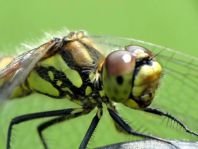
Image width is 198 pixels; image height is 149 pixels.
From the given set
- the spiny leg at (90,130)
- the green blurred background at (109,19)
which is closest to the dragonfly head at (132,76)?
the spiny leg at (90,130)

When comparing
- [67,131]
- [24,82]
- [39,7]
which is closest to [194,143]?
[24,82]

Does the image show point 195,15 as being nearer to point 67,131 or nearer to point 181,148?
point 67,131

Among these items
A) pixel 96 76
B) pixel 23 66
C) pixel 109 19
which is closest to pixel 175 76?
pixel 96 76

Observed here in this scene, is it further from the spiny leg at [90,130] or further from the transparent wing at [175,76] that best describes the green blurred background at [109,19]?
the spiny leg at [90,130]

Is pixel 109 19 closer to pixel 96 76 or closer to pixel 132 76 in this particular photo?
pixel 96 76

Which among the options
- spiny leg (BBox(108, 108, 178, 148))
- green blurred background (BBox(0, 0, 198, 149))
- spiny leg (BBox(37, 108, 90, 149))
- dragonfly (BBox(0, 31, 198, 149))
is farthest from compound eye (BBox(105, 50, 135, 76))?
green blurred background (BBox(0, 0, 198, 149))

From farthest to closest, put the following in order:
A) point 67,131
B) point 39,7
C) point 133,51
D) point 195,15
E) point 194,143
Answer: point 39,7 → point 195,15 → point 67,131 → point 133,51 → point 194,143

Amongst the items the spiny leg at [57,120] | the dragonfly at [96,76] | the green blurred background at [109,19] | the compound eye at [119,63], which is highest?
the compound eye at [119,63]
